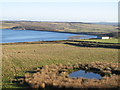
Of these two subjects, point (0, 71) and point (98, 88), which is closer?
point (98, 88)

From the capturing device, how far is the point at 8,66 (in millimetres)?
24891

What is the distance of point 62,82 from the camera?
648 inches

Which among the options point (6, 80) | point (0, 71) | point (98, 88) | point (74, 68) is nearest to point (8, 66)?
point (0, 71)

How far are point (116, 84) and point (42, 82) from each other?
6.48 metres

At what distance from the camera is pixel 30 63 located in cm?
2686

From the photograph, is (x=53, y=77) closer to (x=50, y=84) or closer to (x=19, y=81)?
(x=50, y=84)

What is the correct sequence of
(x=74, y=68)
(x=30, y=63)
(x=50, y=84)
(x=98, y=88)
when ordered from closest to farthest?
(x=98, y=88)
(x=50, y=84)
(x=74, y=68)
(x=30, y=63)

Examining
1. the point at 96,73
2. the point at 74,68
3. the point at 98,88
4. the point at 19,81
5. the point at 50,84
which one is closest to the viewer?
the point at 98,88

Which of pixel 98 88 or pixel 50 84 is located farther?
pixel 50 84

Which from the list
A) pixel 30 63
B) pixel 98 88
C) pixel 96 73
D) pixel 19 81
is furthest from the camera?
pixel 30 63

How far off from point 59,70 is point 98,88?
7.42 m

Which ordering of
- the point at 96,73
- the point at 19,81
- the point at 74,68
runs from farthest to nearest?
1. the point at 74,68
2. the point at 96,73
3. the point at 19,81

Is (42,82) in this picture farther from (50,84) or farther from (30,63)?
(30,63)

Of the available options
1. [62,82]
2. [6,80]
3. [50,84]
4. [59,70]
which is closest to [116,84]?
[62,82]
